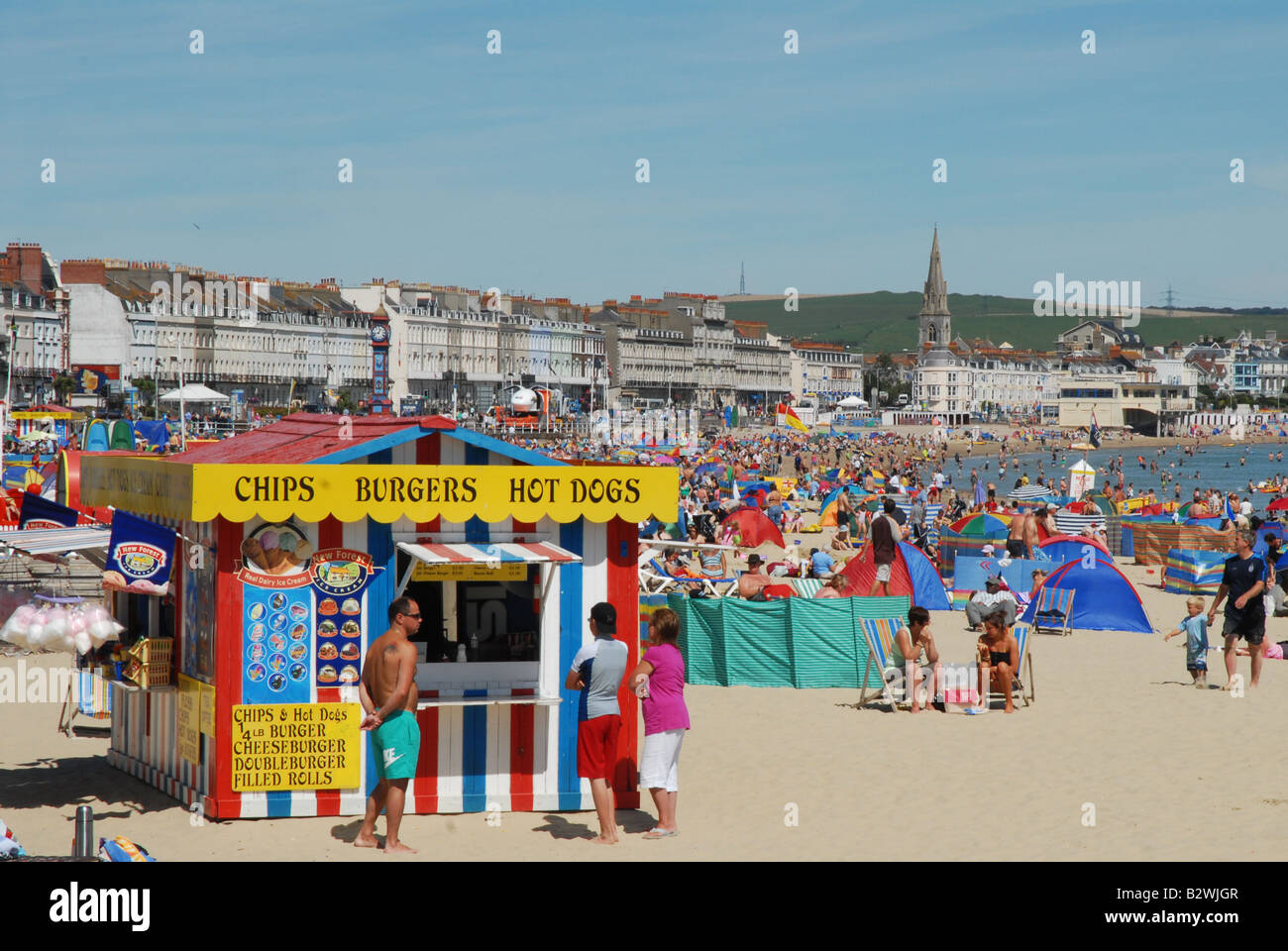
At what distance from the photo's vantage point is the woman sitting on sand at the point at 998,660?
11.1 meters

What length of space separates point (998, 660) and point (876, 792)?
2.95 meters

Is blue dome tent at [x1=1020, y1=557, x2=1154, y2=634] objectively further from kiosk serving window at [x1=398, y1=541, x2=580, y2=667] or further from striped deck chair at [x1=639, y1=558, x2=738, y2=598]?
kiosk serving window at [x1=398, y1=541, x2=580, y2=667]

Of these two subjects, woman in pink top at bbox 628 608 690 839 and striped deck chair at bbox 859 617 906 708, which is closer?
woman in pink top at bbox 628 608 690 839

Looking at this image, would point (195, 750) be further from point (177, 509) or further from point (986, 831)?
point (986, 831)

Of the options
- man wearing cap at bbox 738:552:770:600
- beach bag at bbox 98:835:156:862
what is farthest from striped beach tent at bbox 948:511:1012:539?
beach bag at bbox 98:835:156:862

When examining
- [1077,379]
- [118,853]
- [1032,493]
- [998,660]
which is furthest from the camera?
[1077,379]

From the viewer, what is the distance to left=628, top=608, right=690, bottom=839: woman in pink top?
755 centimetres

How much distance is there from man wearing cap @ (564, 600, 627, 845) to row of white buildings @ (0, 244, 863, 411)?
61.3 metres

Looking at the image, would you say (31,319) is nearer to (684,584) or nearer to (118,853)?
(684,584)

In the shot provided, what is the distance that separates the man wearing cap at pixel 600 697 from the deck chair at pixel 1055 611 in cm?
927

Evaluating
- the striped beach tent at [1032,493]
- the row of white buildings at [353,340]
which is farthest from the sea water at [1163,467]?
the row of white buildings at [353,340]

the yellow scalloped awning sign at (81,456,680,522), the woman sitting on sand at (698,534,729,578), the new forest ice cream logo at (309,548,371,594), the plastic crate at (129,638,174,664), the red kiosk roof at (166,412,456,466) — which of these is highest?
the red kiosk roof at (166,412,456,466)

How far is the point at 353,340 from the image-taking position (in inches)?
4277

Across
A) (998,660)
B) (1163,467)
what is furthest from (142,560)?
(1163,467)
